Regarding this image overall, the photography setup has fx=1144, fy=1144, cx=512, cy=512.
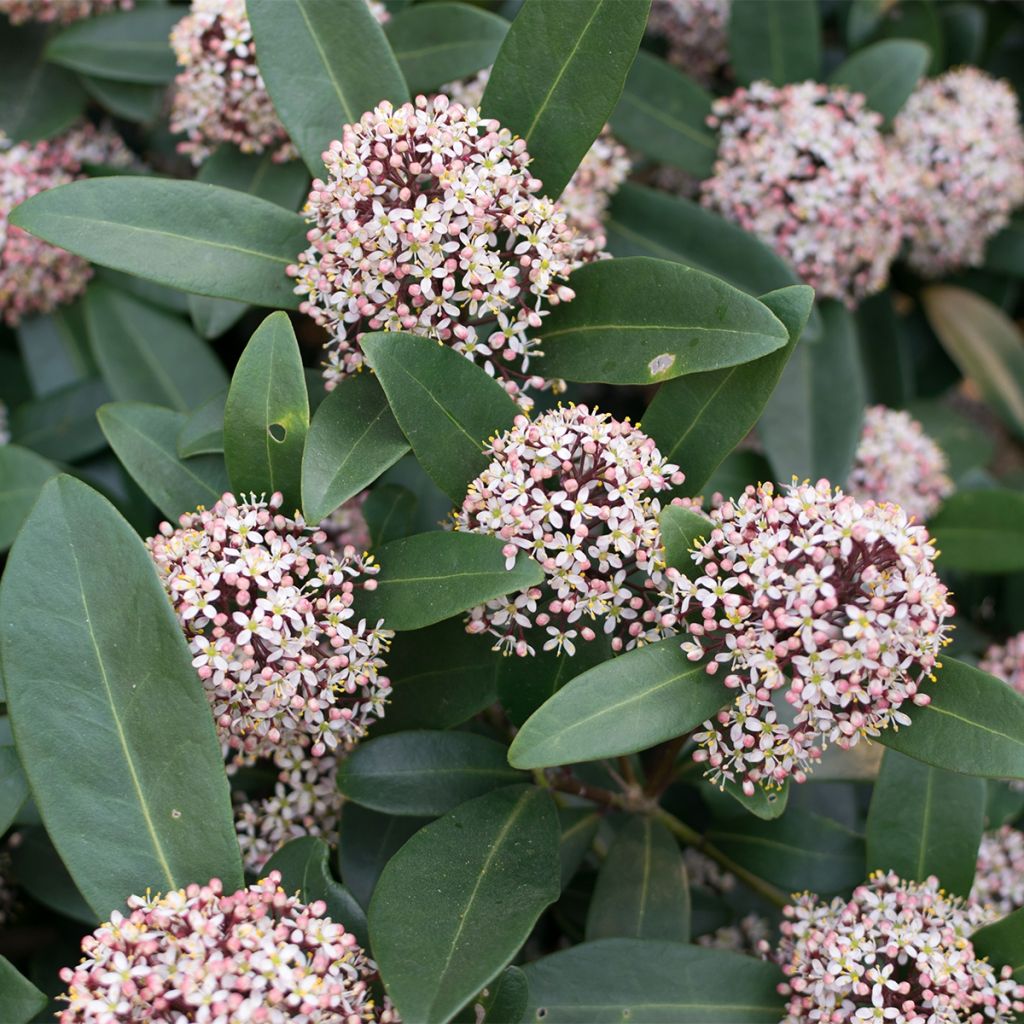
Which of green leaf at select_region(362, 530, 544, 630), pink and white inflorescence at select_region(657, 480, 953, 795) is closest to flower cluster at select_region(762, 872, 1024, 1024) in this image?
pink and white inflorescence at select_region(657, 480, 953, 795)

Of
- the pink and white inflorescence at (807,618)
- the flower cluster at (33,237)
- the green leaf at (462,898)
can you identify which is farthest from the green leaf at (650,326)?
the flower cluster at (33,237)

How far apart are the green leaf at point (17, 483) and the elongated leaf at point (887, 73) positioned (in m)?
2.31

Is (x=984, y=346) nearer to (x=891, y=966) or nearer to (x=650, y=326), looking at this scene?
(x=650, y=326)

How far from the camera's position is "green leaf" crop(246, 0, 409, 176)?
2275 millimetres

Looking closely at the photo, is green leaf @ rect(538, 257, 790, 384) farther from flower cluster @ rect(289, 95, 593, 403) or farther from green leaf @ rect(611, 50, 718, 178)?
green leaf @ rect(611, 50, 718, 178)

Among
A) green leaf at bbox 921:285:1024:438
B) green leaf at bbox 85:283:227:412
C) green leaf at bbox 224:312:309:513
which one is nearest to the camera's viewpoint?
green leaf at bbox 224:312:309:513

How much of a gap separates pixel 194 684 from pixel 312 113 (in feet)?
3.84

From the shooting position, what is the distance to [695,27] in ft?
10.9

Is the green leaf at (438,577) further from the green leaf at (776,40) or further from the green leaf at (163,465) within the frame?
the green leaf at (776,40)

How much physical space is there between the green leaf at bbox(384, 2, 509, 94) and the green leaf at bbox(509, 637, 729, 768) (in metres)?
1.50

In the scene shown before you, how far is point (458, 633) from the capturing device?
215 cm

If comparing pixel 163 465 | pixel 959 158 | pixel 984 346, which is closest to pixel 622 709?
pixel 163 465

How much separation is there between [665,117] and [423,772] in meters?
1.91

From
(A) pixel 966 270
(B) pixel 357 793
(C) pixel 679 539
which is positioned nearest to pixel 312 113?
(C) pixel 679 539
